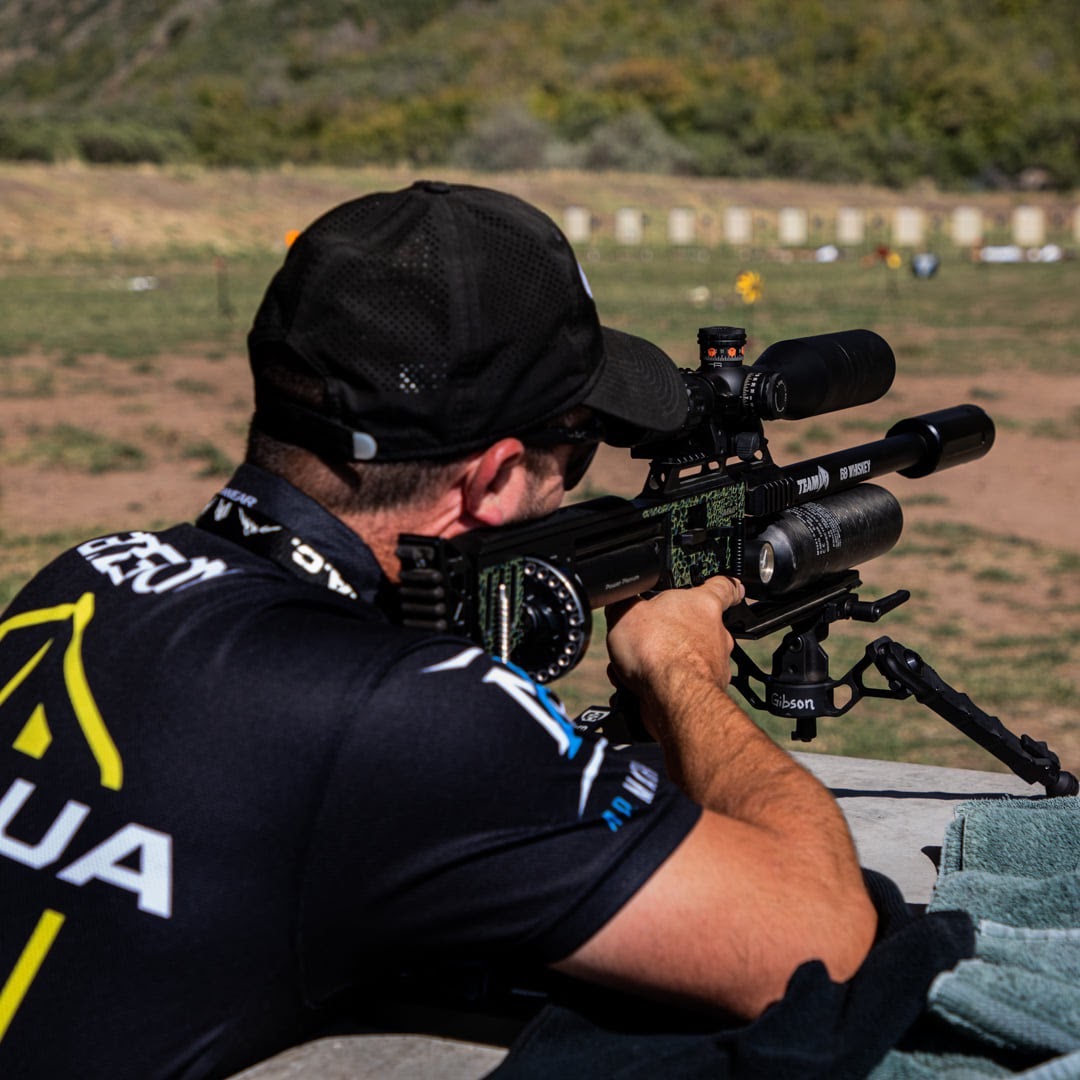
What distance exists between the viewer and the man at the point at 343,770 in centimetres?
154

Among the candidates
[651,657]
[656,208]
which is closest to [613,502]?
[651,657]

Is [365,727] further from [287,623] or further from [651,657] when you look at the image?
[651,657]

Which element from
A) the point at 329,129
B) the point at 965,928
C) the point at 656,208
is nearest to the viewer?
the point at 965,928

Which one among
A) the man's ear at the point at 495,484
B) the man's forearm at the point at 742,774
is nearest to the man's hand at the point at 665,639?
the man's forearm at the point at 742,774

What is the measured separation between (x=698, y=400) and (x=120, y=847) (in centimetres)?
130

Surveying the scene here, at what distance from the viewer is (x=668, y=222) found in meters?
45.8

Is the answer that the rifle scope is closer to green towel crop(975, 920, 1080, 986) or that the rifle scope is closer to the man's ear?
the man's ear

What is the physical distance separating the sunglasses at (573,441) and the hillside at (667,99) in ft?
167

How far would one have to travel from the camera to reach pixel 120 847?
5.12 ft

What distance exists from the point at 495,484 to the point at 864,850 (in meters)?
1.56

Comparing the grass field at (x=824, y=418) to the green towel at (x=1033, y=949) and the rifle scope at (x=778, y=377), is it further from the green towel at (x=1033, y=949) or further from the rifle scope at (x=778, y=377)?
the green towel at (x=1033, y=949)

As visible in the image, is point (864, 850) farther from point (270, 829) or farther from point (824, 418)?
point (824, 418)

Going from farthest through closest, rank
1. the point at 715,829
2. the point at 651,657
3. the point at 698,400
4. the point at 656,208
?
1. the point at 656,208
2. the point at 698,400
3. the point at 651,657
4. the point at 715,829

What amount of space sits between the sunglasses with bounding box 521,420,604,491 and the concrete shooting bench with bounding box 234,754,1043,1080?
827mm
